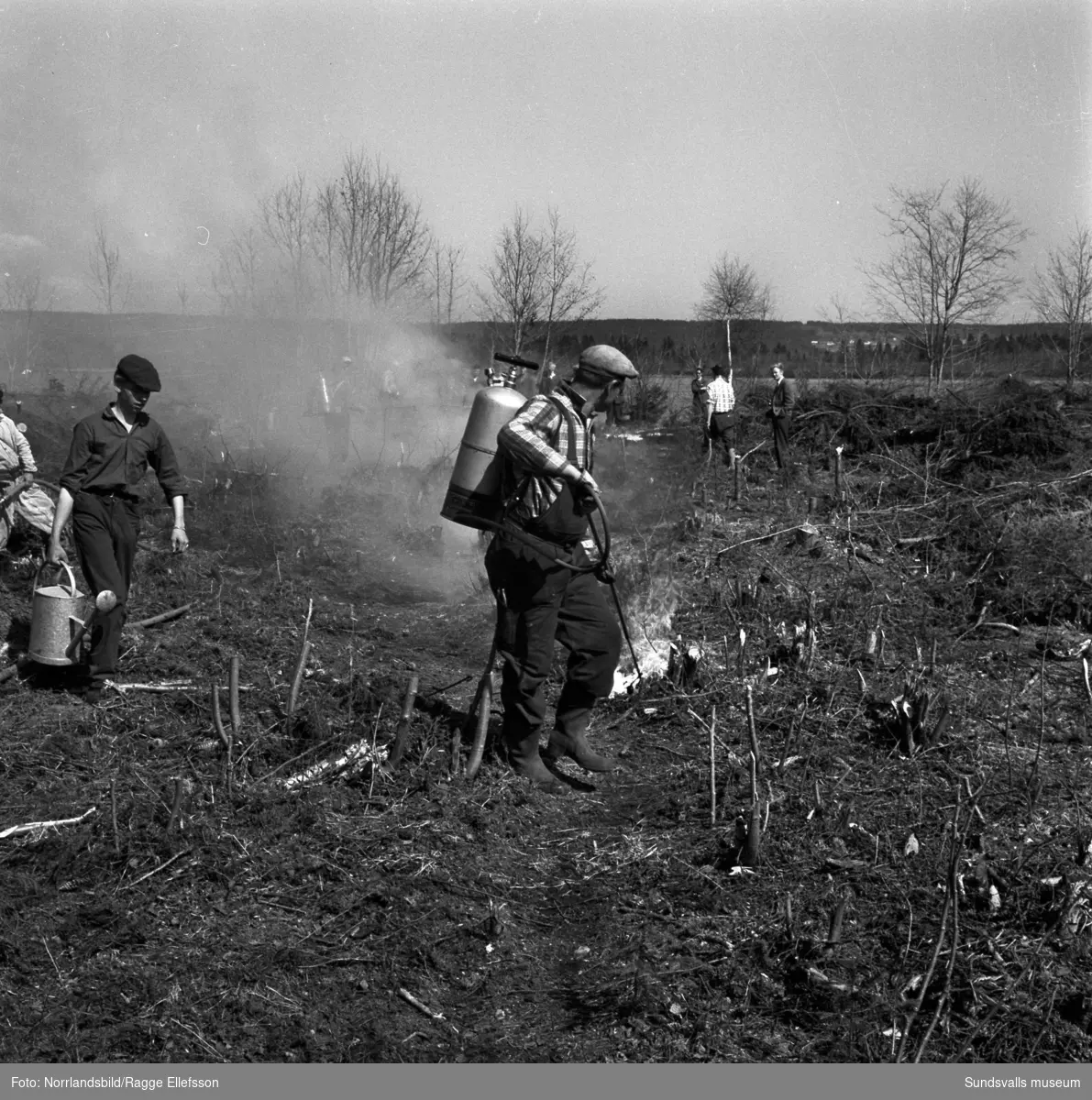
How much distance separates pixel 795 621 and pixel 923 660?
781 millimetres

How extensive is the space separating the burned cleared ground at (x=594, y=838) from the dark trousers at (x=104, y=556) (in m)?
0.21

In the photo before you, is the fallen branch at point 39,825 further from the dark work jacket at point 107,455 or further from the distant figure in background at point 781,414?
the distant figure in background at point 781,414

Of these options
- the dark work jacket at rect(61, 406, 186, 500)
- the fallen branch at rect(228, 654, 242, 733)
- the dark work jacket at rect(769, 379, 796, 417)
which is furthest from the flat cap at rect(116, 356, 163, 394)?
the dark work jacket at rect(769, 379, 796, 417)

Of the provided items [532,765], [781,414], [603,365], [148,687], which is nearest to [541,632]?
[532,765]

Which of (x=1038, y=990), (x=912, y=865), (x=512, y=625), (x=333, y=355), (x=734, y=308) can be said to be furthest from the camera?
(x=734, y=308)

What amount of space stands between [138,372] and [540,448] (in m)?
2.26

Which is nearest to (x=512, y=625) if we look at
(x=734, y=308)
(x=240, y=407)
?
(x=240, y=407)

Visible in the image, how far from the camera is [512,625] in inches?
192

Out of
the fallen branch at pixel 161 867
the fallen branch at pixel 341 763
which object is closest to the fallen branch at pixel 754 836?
the fallen branch at pixel 341 763

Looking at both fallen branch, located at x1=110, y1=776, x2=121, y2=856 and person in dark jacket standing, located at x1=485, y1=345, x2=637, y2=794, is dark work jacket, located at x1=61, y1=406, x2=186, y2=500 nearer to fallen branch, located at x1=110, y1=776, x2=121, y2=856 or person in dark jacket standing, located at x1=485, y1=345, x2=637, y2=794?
fallen branch, located at x1=110, y1=776, x2=121, y2=856

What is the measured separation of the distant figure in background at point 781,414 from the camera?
13.7 meters

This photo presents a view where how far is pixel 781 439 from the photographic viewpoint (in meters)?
14.1

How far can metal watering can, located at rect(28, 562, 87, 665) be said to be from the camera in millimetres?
5609

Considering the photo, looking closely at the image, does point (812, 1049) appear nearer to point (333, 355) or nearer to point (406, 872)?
point (406, 872)
